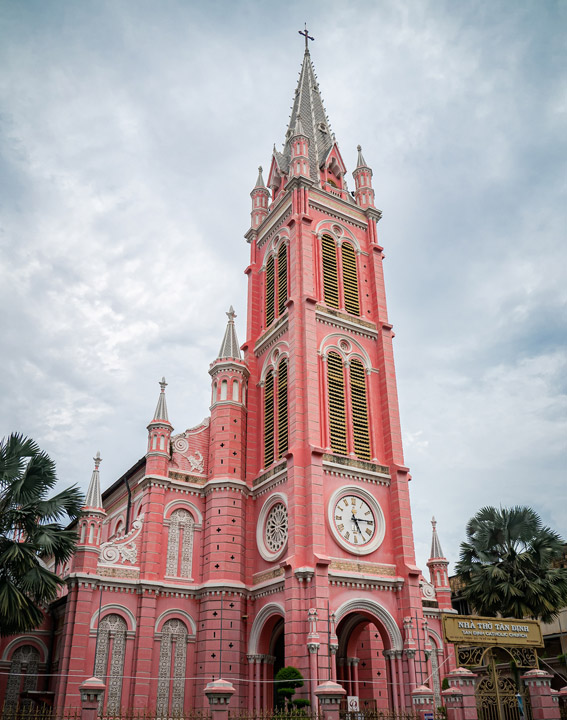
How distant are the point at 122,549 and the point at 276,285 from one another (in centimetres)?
1608

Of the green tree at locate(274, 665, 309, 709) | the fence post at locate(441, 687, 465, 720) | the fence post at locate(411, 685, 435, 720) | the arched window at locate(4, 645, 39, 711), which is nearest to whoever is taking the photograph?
the fence post at locate(441, 687, 465, 720)

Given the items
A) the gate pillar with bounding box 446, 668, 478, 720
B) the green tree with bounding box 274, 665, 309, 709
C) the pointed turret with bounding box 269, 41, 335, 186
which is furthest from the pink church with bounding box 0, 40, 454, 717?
the gate pillar with bounding box 446, 668, 478, 720

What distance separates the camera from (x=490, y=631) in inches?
949

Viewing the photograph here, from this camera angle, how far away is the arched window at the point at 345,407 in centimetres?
3133

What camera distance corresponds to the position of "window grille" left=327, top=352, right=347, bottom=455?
102 feet

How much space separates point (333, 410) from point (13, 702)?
62.7ft

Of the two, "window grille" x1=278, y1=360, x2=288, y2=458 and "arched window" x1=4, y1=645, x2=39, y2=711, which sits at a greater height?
"window grille" x1=278, y1=360, x2=288, y2=458

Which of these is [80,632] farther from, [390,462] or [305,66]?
[305,66]

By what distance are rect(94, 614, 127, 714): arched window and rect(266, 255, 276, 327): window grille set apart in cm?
1718

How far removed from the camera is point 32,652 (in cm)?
3078

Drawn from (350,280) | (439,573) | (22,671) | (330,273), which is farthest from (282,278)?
(22,671)

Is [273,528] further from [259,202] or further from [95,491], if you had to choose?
[259,202]

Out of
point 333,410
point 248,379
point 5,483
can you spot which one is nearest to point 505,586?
point 333,410

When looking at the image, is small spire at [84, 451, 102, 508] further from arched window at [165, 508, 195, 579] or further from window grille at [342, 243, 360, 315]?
window grille at [342, 243, 360, 315]
